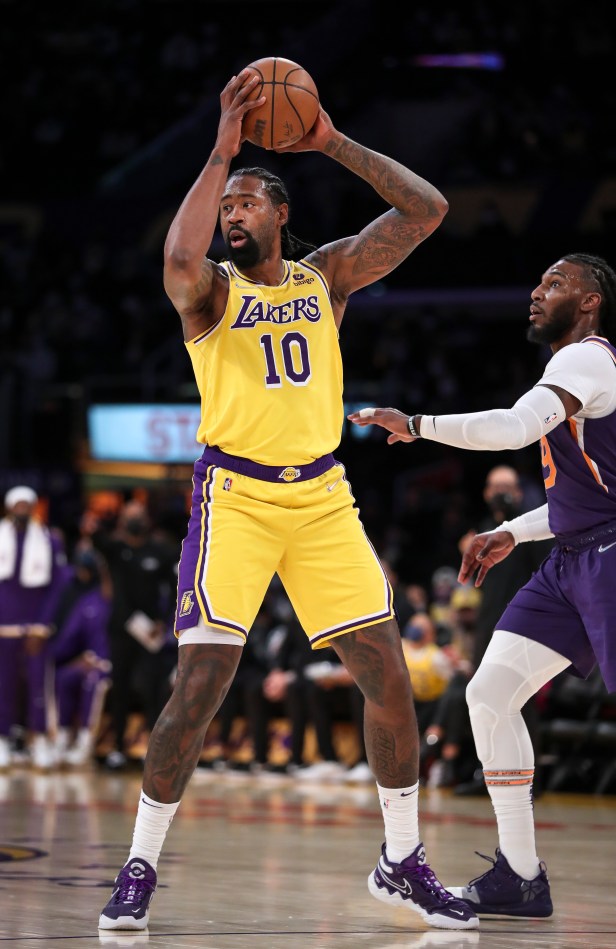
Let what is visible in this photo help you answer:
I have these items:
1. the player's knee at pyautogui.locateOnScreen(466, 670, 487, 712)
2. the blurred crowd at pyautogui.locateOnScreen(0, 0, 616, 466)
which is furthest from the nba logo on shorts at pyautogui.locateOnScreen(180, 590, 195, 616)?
the blurred crowd at pyautogui.locateOnScreen(0, 0, 616, 466)

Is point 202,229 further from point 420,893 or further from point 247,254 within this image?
point 420,893

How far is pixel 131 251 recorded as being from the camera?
23.8 m

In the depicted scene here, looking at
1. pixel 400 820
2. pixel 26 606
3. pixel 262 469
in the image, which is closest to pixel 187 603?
pixel 262 469

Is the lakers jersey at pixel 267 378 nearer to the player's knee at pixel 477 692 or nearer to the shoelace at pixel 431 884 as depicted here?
the player's knee at pixel 477 692

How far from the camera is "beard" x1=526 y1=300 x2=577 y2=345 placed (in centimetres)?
523

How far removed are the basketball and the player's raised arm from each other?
5 centimetres

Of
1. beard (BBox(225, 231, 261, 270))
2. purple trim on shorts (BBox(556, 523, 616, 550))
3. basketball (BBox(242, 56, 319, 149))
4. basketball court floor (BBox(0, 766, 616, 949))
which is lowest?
basketball court floor (BBox(0, 766, 616, 949))

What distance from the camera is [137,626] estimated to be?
13344 millimetres

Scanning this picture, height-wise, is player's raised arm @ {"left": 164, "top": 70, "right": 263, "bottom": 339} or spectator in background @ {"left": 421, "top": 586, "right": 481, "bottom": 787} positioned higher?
player's raised arm @ {"left": 164, "top": 70, "right": 263, "bottom": 339}

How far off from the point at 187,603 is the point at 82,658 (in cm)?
970

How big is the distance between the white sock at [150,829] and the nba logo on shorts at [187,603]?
0.61 meters

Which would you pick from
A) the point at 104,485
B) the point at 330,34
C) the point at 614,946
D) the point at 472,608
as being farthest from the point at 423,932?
the point at 330,34

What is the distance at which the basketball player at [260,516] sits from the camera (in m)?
4.75

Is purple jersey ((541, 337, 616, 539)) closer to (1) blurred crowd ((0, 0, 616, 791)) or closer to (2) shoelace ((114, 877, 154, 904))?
Result: (2) shoelace ((114, 877, 154, 904))
